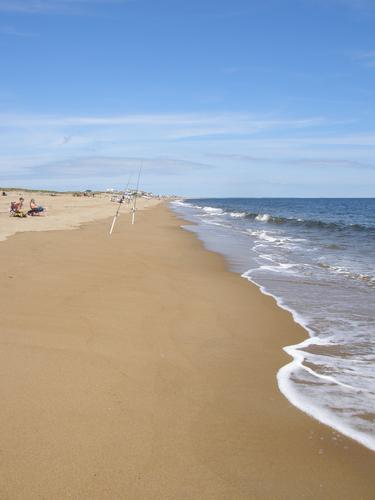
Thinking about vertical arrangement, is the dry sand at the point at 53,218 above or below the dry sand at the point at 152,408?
above

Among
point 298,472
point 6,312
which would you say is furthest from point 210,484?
point 6,312

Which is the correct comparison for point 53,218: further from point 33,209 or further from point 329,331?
point 329,331

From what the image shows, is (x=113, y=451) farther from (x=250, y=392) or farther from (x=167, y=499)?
(x=250, y=392)

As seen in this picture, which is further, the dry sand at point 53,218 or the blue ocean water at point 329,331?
the dry sand at point 53,218

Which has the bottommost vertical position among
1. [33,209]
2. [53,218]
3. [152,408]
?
[152,408]

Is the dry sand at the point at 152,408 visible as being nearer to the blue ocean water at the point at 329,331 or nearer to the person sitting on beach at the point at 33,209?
the blue ocean water at the point at 329,331

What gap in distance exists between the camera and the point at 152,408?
3.79 m

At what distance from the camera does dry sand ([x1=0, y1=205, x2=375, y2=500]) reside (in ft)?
9.39

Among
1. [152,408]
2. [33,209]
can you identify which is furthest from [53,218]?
[152,408]

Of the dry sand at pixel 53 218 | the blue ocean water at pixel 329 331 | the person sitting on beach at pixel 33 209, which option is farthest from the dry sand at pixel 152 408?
the person sitting on beach at pixel 33 209

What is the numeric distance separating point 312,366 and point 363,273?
7.68 metres

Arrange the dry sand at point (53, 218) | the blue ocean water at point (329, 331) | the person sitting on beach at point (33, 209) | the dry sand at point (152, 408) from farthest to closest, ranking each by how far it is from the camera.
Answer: the person sitting on beach at point (33, 209) → the dry sand at point (53, 218) → the blue ocean water at point (329, 331) → the dry sand at point (152, 408)

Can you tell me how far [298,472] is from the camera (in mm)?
3051

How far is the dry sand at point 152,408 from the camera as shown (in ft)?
9.39
